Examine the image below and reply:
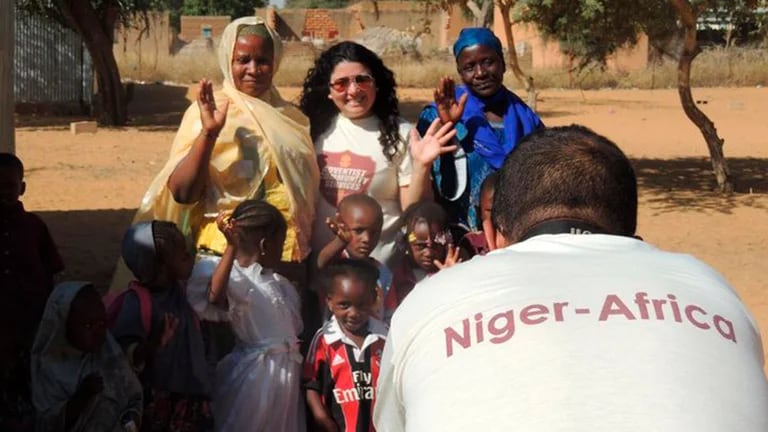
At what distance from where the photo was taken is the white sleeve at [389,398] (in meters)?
2.01

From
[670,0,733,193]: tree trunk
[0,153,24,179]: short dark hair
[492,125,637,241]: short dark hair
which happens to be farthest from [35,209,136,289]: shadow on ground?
[670,0,733,193]: tree trunk

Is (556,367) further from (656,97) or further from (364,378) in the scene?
(656,97)

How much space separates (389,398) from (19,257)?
313 centimetres

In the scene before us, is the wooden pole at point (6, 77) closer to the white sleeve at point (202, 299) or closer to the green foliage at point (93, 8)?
the white sleeve at point (202, 299)

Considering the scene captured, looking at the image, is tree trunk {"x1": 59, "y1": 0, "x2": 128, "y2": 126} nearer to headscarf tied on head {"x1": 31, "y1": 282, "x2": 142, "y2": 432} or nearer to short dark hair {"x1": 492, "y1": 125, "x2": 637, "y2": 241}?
headscarf tied on head {"x1": 31, "y1": 282, "x2": 142, "y2": 432}

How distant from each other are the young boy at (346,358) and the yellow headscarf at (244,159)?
26 cm

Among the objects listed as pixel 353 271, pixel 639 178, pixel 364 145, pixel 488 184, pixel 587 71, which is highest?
pixel 364 145

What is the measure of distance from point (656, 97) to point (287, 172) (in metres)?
29.7

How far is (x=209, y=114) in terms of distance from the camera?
3812 mm

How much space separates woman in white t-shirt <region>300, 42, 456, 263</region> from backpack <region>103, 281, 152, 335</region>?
29.4 inches

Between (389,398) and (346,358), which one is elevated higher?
(389,398)

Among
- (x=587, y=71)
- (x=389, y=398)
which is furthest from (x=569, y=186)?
(x=587, y=71)

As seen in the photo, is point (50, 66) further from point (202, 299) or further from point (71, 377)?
point (71, 377)

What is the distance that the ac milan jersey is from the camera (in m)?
3.98
